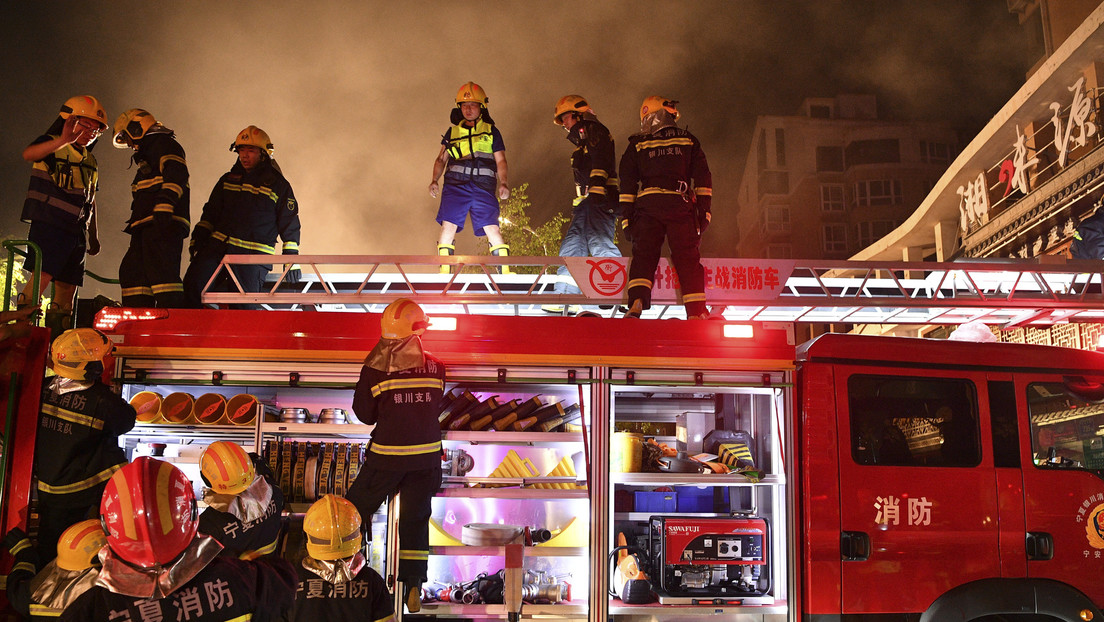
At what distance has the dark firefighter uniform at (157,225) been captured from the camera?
6.84m

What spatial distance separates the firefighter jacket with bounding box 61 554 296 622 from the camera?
283 centimetres

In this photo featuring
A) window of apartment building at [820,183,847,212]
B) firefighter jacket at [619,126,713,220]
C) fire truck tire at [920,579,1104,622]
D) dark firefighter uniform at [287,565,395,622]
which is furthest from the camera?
window of apartment building at [820,183,847,212]

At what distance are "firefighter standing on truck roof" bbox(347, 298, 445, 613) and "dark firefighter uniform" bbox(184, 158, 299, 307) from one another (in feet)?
8.53

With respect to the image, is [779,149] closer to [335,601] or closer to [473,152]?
[473,152]

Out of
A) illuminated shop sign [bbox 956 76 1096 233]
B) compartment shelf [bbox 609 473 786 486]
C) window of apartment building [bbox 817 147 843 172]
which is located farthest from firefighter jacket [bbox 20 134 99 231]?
window of apartment building [bbox 817 147 843 172]

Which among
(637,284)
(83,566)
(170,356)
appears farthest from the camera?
(637,284)

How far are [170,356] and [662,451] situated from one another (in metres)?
3.66

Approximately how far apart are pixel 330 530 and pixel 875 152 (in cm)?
5672

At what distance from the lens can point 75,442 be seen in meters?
5.04

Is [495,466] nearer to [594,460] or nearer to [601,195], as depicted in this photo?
[594,460]

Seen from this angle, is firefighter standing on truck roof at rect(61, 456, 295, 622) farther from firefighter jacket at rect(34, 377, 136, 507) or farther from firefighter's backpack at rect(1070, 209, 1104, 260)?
firefighter's backpack at rect(1070, 209, 1104, 260)

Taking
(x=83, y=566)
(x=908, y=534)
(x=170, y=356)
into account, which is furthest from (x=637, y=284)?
(x=83, y=566)

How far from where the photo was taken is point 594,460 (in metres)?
5.59

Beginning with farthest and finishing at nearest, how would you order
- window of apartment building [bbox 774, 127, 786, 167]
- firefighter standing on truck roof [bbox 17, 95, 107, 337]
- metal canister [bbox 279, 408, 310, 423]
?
window of apartment building [bbox 774, 127, 786, 167], firefighter standing on truck roof [bbox 17, 95, 107, 337], metal canister [bbox 279, 408, 310, 423]
